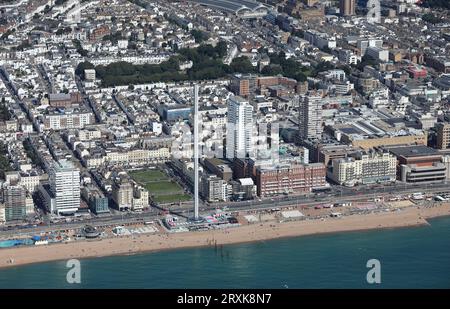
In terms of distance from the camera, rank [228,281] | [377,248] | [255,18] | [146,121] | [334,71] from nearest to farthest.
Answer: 1. [228,281]
2. [377,248]
3. [146,121]
4. [334,71]
5. [255,18]

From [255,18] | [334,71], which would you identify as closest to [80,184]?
[334,71]

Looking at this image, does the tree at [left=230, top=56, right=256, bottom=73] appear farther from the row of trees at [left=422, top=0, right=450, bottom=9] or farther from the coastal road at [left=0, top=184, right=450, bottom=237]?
the row of trees at [left=422, top=0, right=450, bottom=9]

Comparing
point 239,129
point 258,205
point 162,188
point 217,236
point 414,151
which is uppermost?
point 239,129

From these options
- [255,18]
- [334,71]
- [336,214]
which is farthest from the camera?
[255,18]

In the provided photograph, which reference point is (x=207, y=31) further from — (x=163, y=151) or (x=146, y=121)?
(x=163, y=151)

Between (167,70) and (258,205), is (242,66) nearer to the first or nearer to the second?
(167,70)

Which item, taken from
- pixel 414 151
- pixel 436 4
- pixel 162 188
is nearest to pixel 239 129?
pixel 162 188

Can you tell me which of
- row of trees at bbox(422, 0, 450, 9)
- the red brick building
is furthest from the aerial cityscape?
row of trees at bbox(422, 0, 450, 9)
